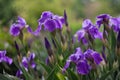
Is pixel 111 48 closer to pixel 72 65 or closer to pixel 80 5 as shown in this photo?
pixel 72 65

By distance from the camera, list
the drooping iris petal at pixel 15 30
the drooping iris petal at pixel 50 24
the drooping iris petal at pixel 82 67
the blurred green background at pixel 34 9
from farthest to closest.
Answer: the blurred green background at pixel 34 9
the drooping iris petal at pixel 15 30
the drooping iris petal at pixel 50 24
the drooping iris petal at pixel 82 67

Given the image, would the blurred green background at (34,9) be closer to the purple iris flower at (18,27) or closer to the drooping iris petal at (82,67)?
the purple iris flower at (18,27)

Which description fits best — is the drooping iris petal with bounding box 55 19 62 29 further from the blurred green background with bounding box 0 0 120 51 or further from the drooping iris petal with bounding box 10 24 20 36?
the blurred green background with bounding box 0 0 120 51

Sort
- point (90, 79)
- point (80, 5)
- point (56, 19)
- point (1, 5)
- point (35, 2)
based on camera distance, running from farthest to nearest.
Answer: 1. point (80, 5)
2. point (35, 2)
3. point (1, 5)
4. point (56, 19)
5. point (90, 79)


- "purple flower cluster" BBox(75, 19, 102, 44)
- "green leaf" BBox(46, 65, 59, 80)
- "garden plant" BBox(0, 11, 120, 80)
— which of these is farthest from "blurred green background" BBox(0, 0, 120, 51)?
"green leaf" BBox(46, 65, 59, 80)

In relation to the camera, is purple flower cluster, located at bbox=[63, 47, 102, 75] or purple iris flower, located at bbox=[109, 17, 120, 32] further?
purple iris flower, located at bbox=[109, 17, 120, 32]

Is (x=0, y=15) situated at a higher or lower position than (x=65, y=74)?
lower

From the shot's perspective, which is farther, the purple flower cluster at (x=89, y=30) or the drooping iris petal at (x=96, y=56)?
the purple flower cluster at (x=89, y=30)

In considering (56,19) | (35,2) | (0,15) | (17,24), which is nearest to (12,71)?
(17,24)

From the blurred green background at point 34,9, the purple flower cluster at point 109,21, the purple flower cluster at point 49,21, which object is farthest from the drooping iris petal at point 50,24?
the blurred green background at point 34,9

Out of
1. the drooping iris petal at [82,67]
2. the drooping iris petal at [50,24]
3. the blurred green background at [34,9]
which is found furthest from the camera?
the blurred green background at [34,9]

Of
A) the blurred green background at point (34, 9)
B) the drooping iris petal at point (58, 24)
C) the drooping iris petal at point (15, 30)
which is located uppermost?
the drooping iris petal at point (58, 24)
